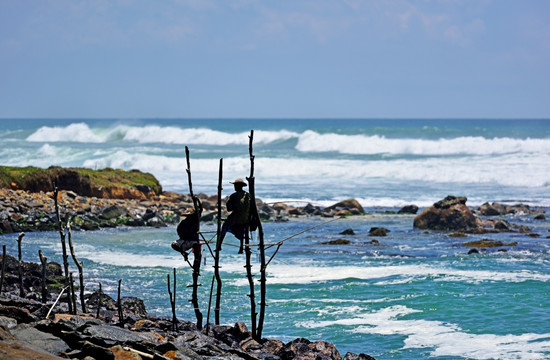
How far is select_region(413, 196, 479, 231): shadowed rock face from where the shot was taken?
24938 mm

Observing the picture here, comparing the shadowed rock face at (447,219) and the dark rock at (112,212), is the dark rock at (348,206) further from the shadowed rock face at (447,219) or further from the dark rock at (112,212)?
the dark rock at (112,212)

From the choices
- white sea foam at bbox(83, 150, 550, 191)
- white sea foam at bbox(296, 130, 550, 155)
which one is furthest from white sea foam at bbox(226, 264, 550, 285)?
white sea foam at bbox(296, 130, 550, 155)

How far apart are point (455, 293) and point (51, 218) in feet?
42.5

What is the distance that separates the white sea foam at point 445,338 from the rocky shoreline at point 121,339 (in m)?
1.86

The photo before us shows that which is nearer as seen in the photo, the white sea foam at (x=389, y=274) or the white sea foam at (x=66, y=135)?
the white sea foam at (x=389, y=274)

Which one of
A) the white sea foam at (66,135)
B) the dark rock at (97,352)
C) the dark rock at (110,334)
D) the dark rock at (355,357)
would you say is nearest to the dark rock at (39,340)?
the dark rock at (97,352)

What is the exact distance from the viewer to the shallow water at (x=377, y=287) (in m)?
12.3

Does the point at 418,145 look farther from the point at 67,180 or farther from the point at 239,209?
the point at 239,209

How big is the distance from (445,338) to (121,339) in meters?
5.41

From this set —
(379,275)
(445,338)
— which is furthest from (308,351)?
(379,275)

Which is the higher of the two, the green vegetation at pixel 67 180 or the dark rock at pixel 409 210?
the green vegetation at pixel 67 180

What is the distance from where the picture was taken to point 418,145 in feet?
220

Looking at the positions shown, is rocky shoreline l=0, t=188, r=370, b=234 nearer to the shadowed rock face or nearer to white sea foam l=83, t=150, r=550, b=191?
the shadowed rock face

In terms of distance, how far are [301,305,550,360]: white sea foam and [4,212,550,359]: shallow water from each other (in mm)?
15
